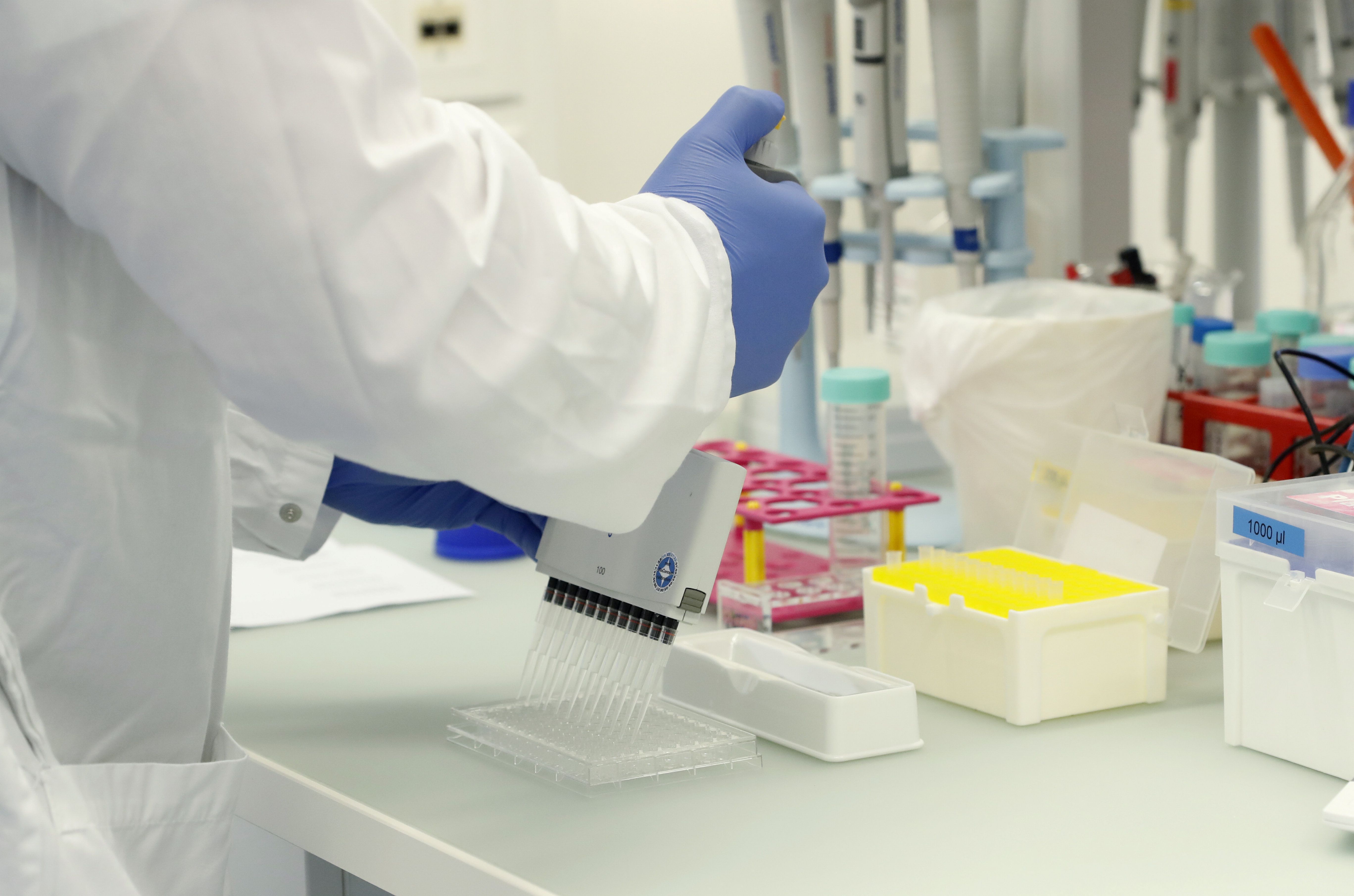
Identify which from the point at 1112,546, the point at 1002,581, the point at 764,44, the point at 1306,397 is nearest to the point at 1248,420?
the point at 1306,397

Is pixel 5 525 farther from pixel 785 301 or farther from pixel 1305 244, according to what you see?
pixel 1305 244

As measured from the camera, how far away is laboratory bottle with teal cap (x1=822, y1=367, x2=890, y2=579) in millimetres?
1237

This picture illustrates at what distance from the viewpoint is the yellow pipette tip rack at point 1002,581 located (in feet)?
3.21

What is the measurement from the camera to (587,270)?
0.67 metres

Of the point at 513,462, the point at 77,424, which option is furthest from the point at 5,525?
the point at 513,462

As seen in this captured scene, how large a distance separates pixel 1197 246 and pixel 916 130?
1.50 metres

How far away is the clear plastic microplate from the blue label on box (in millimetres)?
325

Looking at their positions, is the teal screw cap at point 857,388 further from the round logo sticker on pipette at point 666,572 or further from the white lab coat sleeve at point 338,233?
the white lab coat sleeve at point 338,233

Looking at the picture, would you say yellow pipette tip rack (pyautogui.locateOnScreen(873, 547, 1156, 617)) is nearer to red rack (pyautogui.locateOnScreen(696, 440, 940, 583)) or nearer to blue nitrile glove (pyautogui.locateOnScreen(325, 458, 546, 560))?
red rack (pyautogui.locateOnScreen(696, 440, 940, 583))

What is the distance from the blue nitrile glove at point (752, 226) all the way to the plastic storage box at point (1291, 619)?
290 mm

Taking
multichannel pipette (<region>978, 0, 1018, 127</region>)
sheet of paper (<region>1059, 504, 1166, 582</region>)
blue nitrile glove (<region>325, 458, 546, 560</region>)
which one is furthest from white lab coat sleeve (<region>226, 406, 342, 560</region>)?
multichannel pipette (<region>978, 0, 1018, 127</region>)

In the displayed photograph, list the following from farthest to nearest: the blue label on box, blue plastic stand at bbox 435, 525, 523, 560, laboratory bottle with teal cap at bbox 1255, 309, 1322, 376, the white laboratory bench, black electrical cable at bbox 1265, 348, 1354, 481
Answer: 1. blue plastic stand at bbox 435, 525, 523, 560
2. laboratory bottle with teal cap at bbox 1255, 309, 1322, 376
3. black electrical cable at bbox 1265, 348, 1354, 481
4. the blue label on box
5. the white laboratory bench

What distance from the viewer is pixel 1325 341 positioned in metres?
1.24

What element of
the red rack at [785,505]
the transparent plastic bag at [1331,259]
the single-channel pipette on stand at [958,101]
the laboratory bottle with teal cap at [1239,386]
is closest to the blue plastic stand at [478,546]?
the red rack at [785,505]
